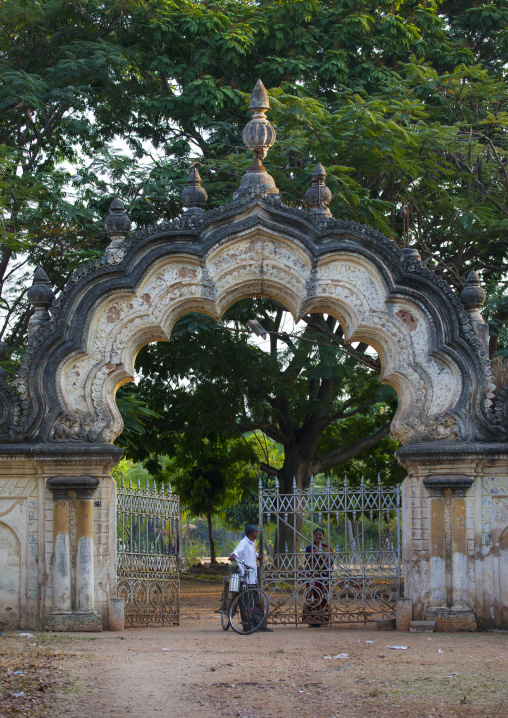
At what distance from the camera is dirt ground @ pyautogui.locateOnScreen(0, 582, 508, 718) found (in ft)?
20.2

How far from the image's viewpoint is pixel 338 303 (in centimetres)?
1052

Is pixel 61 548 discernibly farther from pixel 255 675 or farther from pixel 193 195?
pixel 193 195

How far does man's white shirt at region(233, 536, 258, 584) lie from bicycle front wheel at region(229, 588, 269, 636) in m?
0.15

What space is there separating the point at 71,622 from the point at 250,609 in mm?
1928

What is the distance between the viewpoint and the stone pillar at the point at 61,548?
989cm

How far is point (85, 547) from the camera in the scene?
392 inches

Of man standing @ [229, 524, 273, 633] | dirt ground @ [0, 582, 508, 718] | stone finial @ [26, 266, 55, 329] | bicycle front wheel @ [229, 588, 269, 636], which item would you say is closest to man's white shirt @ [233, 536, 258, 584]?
man standing @ [229, 524, 273, 633]

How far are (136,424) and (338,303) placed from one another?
4.09 meters

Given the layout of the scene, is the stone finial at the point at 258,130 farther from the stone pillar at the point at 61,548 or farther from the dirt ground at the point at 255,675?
the dirt ground at the point at 255,675

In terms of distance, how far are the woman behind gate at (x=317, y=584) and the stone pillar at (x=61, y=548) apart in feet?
8.93

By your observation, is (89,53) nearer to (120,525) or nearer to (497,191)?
(497,191)

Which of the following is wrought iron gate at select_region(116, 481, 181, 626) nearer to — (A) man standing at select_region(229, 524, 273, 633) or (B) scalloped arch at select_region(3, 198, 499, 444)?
(B) scalloped arch at select_region(3, 198, 499, 444)

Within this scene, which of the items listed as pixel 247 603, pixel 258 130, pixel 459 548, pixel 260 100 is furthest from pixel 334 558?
pixel 260 100

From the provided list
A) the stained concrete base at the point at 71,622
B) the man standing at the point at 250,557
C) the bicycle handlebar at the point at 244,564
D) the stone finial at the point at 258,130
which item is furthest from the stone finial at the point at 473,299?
the stained concrete base at the point at 71,622
